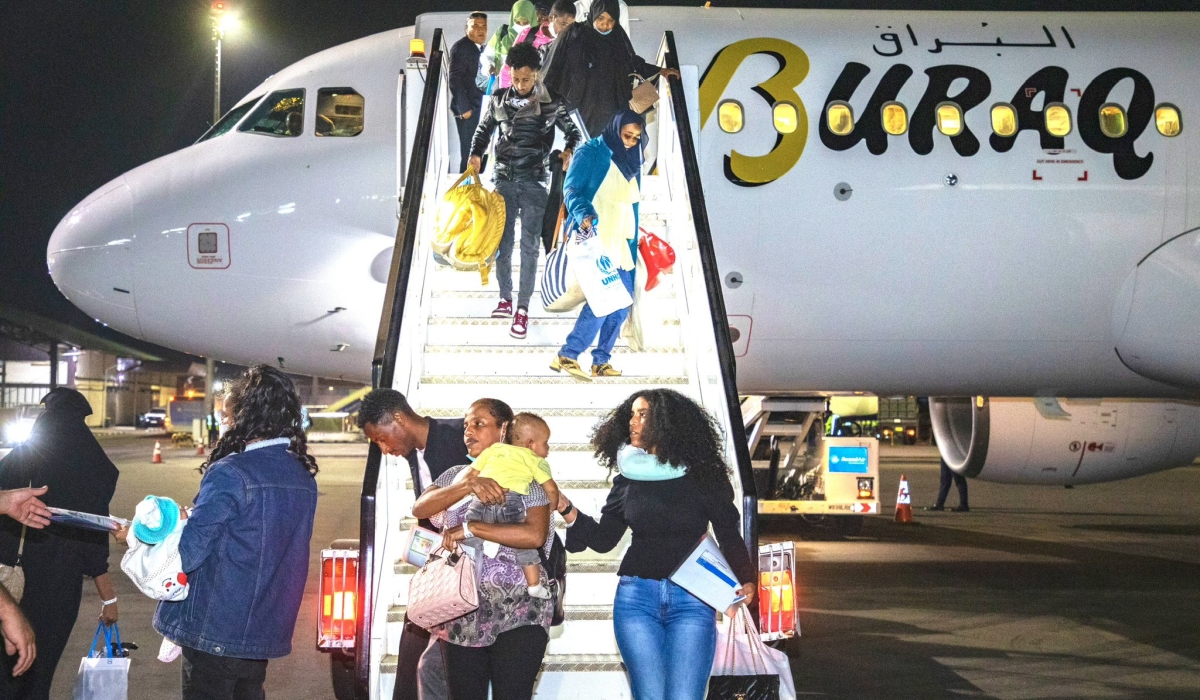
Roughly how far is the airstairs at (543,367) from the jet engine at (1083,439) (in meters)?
5.29

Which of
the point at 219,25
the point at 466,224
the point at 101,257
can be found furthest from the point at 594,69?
the point at 219,25

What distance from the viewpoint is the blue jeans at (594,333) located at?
607cm

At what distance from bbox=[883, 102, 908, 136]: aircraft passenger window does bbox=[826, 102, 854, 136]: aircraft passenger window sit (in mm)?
269

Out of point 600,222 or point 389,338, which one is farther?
point 600,222

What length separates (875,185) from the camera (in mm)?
8508

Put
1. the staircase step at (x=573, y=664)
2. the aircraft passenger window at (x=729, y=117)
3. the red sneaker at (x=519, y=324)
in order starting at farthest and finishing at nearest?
the aircraft passenger window at (x=729, y=117) → the red sneaker at (x=519, y=324) → the staircase step at (x=573, y=664)

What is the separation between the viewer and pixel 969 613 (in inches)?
344

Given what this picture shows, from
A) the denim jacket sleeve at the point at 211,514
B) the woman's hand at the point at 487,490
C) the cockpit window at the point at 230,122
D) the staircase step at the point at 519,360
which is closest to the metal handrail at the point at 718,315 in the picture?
the staircase step at the point at 519,360

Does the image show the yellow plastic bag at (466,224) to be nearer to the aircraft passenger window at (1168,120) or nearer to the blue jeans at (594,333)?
the blue jeans at (594,333)

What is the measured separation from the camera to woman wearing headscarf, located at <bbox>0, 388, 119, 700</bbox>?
4.62 meters

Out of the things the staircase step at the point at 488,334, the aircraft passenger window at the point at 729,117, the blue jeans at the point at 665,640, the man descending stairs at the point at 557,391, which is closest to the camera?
the blue jeans at the point at 665,640

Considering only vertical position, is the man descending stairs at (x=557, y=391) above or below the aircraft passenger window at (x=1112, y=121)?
below

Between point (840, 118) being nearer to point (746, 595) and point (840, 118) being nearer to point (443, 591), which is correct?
point (746, 595)

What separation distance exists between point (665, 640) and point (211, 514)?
1.58 meters
